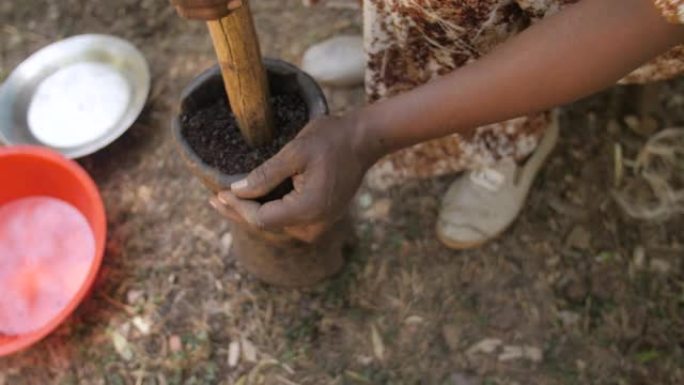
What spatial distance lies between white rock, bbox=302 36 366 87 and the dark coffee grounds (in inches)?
21.7

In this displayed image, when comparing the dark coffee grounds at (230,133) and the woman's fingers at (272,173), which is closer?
the woman's fingers at (272,173)

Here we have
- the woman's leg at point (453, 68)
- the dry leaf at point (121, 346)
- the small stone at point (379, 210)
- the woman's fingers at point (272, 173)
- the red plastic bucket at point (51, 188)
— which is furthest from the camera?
the small stone at point (379, 210)

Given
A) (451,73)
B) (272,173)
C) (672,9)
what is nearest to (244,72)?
(272,173)

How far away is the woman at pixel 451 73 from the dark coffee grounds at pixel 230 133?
9 cm

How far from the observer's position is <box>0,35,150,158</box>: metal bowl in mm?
1739

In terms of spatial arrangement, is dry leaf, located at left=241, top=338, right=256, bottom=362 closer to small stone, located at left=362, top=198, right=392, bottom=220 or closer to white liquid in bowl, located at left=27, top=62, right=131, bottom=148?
small stone, located at left=362, top=198, right=392, bottom=220

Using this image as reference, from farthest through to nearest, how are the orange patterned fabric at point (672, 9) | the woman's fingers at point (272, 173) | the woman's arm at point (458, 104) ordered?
the woman's fingers at point (272, 173) → the woman's arm at point (458, 104) → the orange patterned fabric at point (672, 9)

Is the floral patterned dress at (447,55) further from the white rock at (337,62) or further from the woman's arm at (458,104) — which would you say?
the white rock at (337,62)

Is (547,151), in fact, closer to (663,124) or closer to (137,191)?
(663,124)

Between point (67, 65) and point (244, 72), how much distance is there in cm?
103

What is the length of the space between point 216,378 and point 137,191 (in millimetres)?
524

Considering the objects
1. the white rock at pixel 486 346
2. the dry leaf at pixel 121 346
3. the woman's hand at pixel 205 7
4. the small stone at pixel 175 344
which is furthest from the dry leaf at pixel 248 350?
the woman's hand at pixel 205 7

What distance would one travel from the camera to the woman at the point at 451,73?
0.88 m

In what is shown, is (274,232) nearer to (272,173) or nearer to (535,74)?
(272,173)
